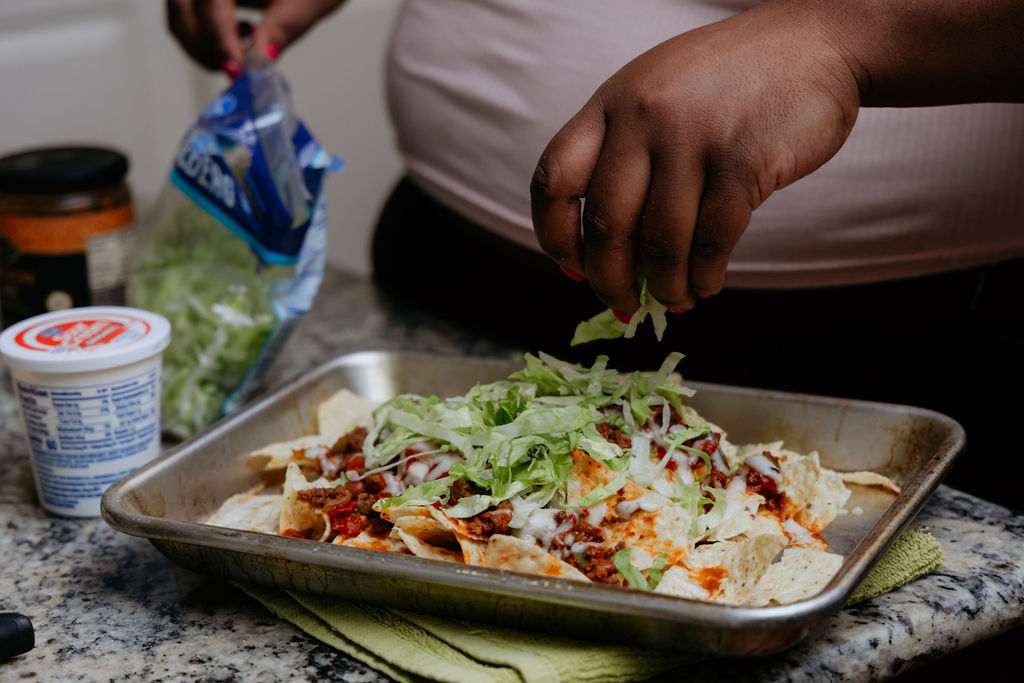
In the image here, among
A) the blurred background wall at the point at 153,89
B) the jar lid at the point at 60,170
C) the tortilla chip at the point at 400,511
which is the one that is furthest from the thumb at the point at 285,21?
the blurred background wall at the point at 153,89

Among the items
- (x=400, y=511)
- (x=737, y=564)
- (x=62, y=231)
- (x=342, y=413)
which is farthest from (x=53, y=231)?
(x=737, y=564)

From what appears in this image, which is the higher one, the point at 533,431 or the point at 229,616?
the point at 533,431

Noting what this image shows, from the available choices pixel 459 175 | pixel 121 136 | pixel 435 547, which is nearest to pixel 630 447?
pixel 435 547

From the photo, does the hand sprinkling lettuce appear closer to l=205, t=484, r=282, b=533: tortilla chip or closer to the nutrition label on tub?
l=205, t=484, r=282, b=533: tortilla chip

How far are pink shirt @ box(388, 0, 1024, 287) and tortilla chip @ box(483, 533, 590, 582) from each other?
0.49 m

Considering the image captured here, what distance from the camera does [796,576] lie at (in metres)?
0.83

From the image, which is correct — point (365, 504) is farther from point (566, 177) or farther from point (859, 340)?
point (859, 340)

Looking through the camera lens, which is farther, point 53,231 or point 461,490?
point 53,231

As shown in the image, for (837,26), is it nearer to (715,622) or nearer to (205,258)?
(715,622)

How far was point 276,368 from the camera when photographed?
1541 millimetres

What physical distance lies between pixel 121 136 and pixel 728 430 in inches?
92.7

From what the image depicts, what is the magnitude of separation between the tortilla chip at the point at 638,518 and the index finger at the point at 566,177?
0.21 metres

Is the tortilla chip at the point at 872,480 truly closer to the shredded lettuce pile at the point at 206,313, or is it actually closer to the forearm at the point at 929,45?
the forearm at the point at 929,45

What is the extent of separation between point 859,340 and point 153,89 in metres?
2.39
